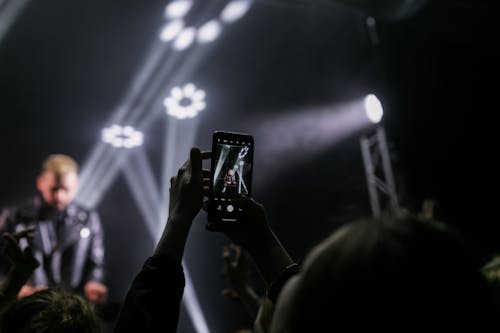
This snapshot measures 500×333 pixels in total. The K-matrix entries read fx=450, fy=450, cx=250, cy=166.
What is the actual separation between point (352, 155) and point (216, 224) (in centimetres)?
486

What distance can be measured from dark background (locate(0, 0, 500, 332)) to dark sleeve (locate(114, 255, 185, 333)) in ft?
13.4

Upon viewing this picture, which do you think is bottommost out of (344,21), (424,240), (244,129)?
(424,240)

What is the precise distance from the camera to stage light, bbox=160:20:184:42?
16.5 ft

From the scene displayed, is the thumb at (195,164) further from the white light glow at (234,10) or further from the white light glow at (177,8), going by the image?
the white light glow at (234,10)

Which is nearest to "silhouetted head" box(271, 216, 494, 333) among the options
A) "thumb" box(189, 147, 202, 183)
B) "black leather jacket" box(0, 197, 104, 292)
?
"thumb" box(189, 147, 202, 183)

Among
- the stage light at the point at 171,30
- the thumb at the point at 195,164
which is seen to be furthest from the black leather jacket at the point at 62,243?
the thumb at the point at 195,164

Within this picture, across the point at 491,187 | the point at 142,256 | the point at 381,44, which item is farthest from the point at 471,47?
the point at 142,256

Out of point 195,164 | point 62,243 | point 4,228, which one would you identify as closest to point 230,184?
point 195,164

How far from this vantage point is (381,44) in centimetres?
477

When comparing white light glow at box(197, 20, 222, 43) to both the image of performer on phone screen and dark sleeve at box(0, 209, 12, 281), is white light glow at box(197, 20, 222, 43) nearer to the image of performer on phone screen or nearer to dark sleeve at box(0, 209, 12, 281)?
dark sleeve at box(0, 209, 12, 281)

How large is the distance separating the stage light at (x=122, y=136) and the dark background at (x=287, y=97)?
10cm

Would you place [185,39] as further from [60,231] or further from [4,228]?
[4,228]

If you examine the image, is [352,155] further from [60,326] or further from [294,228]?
[60,326]

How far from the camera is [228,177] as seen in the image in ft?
3.66
